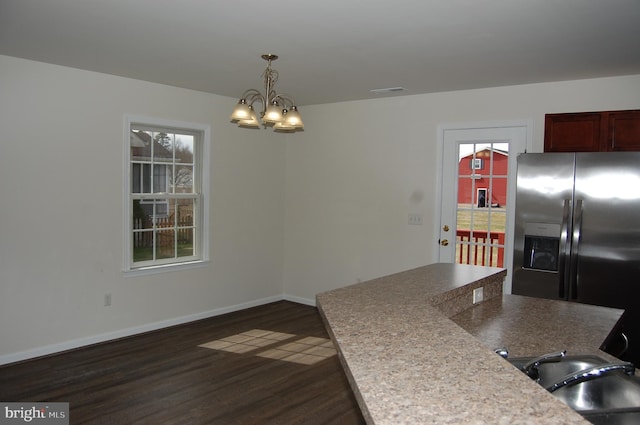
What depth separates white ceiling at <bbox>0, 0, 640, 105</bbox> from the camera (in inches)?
101

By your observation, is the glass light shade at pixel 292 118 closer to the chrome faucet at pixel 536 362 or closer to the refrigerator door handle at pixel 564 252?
the chrome faucet at pixel 536 362

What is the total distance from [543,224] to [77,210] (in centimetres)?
400

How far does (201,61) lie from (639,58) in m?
3.34

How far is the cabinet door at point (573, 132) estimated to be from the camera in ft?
12.5

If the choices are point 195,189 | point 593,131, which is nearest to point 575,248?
point 593,131

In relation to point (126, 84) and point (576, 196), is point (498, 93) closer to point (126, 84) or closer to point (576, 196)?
point (576, 196)

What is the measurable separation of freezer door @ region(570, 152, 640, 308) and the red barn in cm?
104

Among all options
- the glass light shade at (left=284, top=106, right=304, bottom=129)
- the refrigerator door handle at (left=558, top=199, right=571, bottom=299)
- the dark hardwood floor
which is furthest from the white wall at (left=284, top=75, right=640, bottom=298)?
the glass light shade at (left=284, top=106, right=304, bottom=129)

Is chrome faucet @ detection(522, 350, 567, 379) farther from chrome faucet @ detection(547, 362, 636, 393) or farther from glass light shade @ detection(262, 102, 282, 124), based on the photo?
glass light shade @ detection(262, 102, 282, 124)

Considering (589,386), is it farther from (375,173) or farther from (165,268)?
(165,268)

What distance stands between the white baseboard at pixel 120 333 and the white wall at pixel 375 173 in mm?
672

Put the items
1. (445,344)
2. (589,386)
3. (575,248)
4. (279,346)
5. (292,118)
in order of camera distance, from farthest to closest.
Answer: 1. (279,346)
2. (575,248)
3. (292,118)
4. (589,386)
5. (445,344)

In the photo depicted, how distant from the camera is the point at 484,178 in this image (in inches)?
184

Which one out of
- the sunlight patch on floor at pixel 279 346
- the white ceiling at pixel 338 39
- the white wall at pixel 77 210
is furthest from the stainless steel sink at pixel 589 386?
the white wall at pixel 77 210
